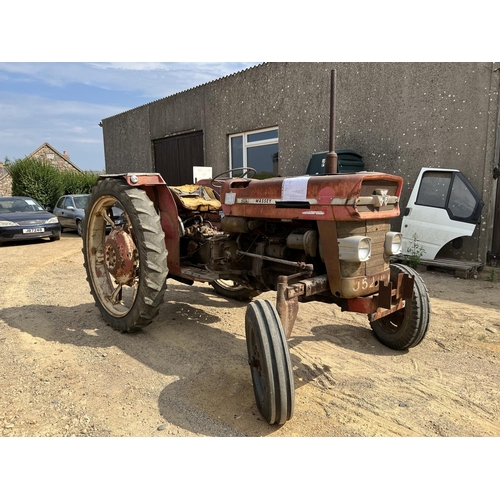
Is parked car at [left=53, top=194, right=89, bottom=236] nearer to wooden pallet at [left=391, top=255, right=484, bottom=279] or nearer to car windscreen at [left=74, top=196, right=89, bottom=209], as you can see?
car windscreen at [left=74, top=196, right=89, bottom=209]

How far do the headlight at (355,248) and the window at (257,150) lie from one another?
6935mm

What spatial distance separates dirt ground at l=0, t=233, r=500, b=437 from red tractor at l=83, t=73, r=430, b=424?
26cm

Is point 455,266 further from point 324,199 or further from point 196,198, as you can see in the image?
point 324,199

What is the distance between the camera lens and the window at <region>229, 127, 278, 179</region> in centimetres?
981

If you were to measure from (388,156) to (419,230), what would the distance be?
1673 millimetres

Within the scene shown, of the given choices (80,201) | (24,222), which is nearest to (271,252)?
(24,222)

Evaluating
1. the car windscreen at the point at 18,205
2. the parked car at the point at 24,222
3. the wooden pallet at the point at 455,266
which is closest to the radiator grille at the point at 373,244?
the wooden pallet at the point at 455,266

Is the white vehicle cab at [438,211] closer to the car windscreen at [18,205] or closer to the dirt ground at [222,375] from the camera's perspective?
the dirt ground at [222,375]

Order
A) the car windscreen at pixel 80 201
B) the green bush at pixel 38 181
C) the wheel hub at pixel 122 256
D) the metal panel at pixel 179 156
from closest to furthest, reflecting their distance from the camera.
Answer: the wheel hub at pixel 122 256, the metal panel at pixel 179 156, the car windscreen at pixel 80 201, the green bush at pixel 38 181

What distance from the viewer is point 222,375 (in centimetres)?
296

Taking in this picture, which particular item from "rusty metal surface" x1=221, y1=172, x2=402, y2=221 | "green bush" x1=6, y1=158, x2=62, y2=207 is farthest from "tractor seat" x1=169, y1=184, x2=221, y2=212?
"green bush" x1=6, y1=158, x2=62, y2=207

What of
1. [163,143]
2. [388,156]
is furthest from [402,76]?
[163,143]

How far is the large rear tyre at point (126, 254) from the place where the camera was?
11.1 feet

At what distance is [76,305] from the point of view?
4.74 meters
